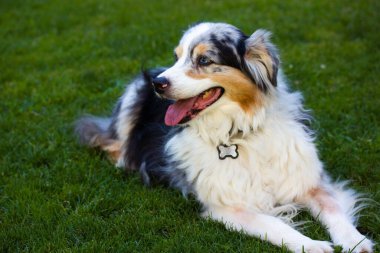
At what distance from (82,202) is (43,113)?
7.29 feet

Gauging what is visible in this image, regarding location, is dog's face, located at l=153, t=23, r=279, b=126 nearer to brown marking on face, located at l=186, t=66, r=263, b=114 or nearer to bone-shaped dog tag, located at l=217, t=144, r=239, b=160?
brown marking on face, located at l=186, t=66, r=263, b=114

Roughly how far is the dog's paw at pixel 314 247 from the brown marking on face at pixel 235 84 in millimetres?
1086

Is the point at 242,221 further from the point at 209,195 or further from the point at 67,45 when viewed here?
the point at 67,45

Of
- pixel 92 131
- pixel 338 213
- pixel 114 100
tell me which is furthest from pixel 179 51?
pixel 114 100

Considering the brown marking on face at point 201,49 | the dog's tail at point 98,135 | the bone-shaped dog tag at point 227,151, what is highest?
the brown marking on face at point 201,49

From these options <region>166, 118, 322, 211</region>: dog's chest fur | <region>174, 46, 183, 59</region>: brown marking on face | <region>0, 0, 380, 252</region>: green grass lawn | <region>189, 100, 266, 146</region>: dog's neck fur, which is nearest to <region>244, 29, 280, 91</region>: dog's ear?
<region>189, 100, 266, 146</region>: dog's neck fur

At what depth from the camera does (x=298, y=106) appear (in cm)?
427

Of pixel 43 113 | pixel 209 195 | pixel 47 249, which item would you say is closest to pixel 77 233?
pixel 47 249

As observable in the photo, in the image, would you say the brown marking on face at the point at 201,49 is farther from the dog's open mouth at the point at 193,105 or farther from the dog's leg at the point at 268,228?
the dog's leg at the point at 268,228

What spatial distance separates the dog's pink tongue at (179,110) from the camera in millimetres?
4012

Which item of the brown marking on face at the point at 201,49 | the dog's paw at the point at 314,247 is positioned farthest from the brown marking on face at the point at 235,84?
the dog's paw at the point at 314,247

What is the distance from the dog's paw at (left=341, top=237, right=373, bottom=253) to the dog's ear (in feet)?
4.01

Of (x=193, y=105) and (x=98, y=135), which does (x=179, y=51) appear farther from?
(x=98, y=135)

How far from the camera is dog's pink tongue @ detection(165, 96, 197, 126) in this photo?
4012 mm
